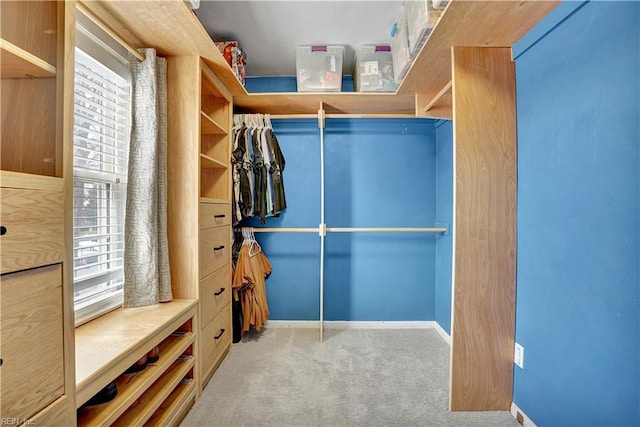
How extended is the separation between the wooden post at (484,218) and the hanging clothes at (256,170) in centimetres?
140

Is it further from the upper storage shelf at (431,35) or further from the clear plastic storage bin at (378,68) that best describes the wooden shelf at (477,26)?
the clear plastic storage bin at (378,68)

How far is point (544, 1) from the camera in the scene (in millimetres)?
1119

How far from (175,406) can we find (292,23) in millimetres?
2434

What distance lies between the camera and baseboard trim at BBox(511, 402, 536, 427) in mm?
1314

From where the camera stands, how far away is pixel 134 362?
1.06m

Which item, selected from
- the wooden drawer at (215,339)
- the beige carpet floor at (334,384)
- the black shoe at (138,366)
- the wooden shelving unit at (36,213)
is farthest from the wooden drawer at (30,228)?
the beige carpet floor at (334,384)

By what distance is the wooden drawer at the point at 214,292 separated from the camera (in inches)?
65.6

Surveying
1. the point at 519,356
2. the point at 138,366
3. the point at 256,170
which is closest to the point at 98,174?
the point at 138,366

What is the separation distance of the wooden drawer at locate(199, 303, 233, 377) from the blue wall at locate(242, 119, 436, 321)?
1.86 feet

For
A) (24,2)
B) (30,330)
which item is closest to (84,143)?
(24,2)

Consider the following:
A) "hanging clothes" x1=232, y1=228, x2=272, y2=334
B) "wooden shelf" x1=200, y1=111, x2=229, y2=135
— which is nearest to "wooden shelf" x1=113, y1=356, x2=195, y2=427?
"hanging clothes" x1=232, y1=228, x2=272, y2=334

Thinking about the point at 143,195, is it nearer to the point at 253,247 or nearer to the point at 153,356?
the point at 153,356

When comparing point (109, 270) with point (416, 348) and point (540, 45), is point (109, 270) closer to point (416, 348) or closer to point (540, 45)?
point (416, 348)

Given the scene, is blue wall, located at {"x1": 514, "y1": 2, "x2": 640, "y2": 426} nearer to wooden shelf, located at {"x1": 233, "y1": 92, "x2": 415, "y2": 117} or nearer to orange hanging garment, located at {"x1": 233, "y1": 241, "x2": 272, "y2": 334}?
wooden shelf, located at {"x1": 233, "y1": 92, "x2": 415, "y2": 117}
